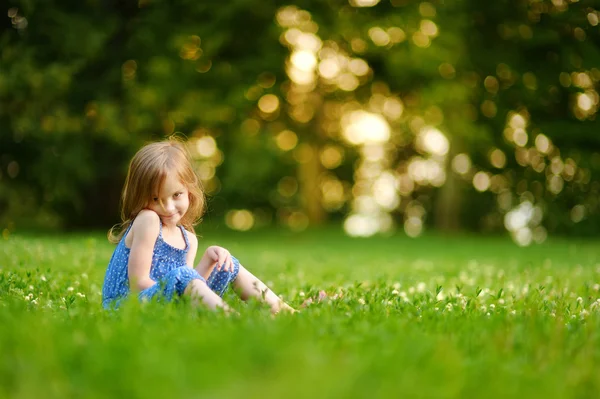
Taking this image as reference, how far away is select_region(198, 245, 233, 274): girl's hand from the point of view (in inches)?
204

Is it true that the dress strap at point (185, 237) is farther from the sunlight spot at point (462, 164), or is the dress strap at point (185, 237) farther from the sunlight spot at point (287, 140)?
the sunlight spot at point (462, 164)

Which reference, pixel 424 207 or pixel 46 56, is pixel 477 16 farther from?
pixel 46 56

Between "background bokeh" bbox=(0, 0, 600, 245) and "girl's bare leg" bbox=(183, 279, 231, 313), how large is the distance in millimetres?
13757

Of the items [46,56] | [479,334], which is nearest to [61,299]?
[479,334]

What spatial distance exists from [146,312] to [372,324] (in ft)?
4.70

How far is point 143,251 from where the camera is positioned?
4906 millimetres

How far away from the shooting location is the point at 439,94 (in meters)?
21.7

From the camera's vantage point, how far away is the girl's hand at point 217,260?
5172 millimetres

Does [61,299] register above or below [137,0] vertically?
below

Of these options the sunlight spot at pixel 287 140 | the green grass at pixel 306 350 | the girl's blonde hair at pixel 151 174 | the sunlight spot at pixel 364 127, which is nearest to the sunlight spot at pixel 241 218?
the sunlight spot at pixel 287 140

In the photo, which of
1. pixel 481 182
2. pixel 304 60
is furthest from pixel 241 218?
pixel 481 182

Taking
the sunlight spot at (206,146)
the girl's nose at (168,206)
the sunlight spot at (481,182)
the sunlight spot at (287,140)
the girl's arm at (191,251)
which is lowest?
the sunlight spot at (206,146)

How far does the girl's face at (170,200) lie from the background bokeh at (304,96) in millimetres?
12940

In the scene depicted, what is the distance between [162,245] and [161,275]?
0.25 meters
